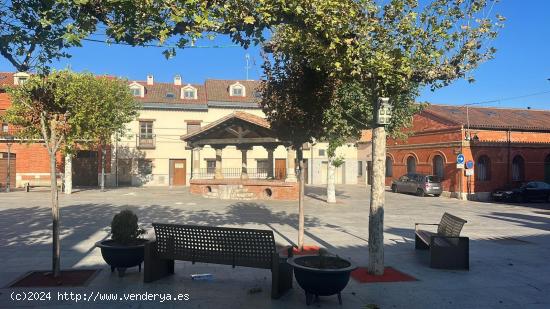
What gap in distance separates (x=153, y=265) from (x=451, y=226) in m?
5.68

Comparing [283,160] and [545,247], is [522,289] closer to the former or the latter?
[545,247]

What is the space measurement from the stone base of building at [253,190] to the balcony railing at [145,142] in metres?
14.5

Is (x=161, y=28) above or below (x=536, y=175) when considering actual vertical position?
above

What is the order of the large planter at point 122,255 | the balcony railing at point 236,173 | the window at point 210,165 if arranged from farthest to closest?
the window at point 210,165 → the balcony railing at point 236,173 → the large planter at point 122,255

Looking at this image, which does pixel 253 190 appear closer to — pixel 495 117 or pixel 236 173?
pixel 236 173

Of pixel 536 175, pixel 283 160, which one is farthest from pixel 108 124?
pixel 536 175

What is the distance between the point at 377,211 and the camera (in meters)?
7.31

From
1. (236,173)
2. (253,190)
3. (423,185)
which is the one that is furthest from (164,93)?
(423,185)

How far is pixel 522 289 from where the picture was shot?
6625mm

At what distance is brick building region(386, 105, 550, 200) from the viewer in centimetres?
2825

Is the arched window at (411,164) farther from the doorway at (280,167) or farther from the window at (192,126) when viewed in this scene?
the window at (192,126)

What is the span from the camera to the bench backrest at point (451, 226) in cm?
820

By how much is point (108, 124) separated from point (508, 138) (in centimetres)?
2622

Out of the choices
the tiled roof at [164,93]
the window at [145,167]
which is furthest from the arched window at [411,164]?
the window at [145,167]
